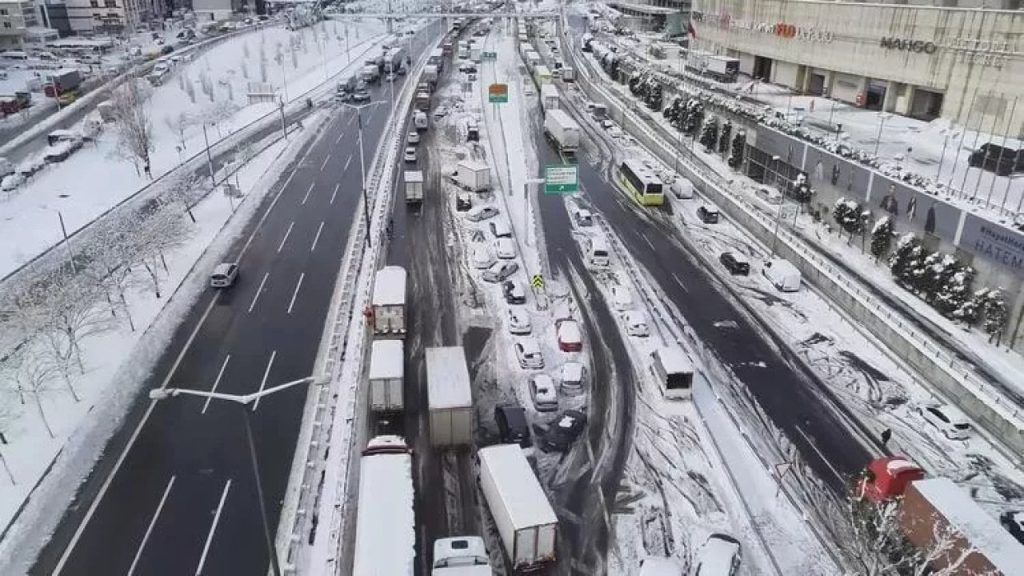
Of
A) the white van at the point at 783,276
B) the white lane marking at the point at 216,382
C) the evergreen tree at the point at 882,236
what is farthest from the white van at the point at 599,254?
the white lane marking at the point at 216,382

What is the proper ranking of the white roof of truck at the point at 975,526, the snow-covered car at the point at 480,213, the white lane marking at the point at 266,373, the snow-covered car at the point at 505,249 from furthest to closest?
the snow-covered car at the point at 480,213 < the snow-covered car at the point at 505,249 < the white lane marking at the point at 266,373 < the white roof of truck at the point at 975,526

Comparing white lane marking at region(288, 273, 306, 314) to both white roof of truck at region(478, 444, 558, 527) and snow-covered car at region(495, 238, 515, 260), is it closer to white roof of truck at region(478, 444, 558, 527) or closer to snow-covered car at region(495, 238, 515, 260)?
snow-covered car at region(495, 238, 515, 260)

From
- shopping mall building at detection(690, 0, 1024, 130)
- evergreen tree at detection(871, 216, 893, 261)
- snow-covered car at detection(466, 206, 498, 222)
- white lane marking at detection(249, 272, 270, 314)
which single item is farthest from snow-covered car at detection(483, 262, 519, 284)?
shopping mall building at detection(690, 0, 1024, 130)

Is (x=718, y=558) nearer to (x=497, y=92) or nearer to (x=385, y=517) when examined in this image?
(x=385, y=517)

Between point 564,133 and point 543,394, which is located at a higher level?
point 564,133

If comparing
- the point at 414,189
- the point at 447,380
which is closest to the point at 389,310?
the point at 447,380

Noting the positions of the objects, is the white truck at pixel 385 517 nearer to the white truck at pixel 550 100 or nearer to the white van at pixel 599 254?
the white van at pixel 599 254
